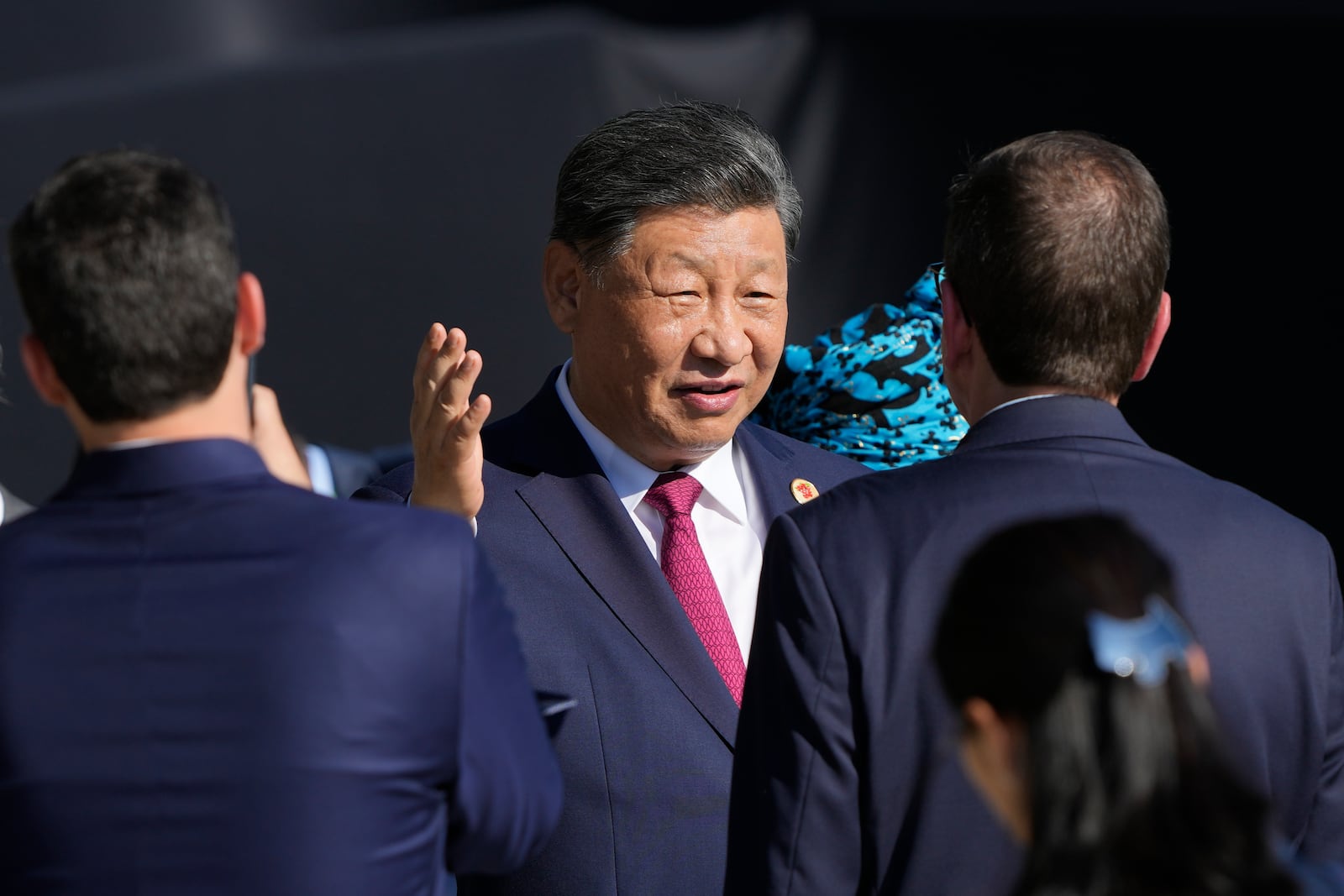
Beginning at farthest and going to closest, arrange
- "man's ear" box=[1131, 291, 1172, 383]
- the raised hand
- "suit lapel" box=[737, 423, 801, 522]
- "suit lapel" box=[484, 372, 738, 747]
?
"suit lapel" box=[737, 423, 801, 522] < "suit lapel" box=[484, 372, 738, 747] < the raised hand < "man's ear" box=[1131, 291, 1172, 383]

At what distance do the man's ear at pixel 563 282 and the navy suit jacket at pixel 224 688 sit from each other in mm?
964

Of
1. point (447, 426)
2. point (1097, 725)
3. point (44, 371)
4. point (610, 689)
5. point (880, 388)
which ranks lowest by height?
point (610, 689)

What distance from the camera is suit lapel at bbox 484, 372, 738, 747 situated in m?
1.95

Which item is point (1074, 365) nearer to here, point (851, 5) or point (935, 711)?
point (935, 711)

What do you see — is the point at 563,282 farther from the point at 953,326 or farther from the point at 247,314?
the point at 247,314

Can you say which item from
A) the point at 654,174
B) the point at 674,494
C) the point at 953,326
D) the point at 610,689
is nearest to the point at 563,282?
the point at 654,174

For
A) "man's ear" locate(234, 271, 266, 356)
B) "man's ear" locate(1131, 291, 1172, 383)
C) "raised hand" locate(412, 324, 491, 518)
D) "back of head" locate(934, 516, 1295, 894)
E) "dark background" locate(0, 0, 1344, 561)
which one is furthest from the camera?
"dark background" locate(0, 0, 1344, 561)

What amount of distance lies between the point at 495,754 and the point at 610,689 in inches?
25.6

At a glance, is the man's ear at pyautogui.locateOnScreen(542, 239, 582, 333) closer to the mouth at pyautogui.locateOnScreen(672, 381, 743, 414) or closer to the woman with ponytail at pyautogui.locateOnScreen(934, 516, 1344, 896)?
the mouth at pyautogui.locateOnScreen(672, 381, 743, 414)

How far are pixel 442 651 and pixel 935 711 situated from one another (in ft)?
1.49

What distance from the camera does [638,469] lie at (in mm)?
2162

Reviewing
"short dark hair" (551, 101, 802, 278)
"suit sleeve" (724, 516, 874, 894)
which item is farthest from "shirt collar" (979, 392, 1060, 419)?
"short dark hair" (551, 101, 802, 278)

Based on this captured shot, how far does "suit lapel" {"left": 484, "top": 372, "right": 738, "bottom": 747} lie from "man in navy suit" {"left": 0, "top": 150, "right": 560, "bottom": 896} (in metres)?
0.66

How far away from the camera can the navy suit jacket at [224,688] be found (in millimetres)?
1190
